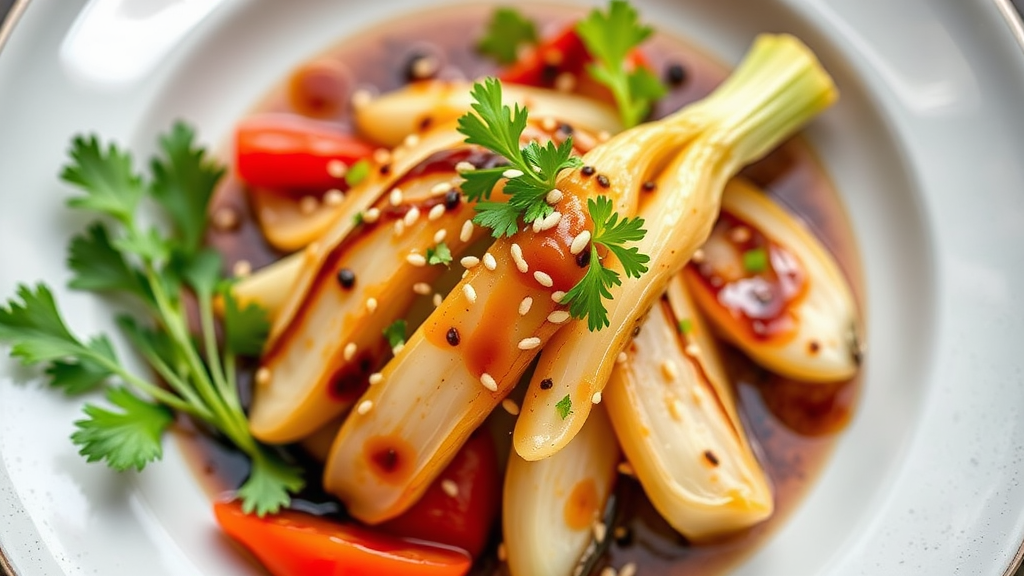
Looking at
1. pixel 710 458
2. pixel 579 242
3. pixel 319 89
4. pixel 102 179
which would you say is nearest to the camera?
pixel 579 242

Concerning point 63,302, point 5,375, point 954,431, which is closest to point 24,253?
point 63,302

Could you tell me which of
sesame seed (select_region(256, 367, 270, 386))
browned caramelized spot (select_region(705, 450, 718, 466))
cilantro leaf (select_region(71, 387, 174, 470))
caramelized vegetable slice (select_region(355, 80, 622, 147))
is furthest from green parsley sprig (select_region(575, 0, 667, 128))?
cilantro leaf (select_region(71, 387, 174, 470))

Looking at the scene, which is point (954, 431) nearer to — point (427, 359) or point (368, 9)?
point (427, 359)

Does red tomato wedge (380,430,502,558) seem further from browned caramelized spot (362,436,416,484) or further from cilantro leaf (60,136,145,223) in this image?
cilantro leaf (60,136,145,223)

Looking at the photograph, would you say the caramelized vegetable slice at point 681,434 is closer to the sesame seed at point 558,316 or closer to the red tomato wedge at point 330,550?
the sesame seed at point 558,316

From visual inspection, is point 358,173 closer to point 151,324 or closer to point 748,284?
point 151,324

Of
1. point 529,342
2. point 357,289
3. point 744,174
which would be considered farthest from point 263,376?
point 744,174

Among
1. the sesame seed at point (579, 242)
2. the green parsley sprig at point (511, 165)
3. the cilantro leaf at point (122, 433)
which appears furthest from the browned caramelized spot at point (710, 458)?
the cilantro leaf at point (122, 433)
